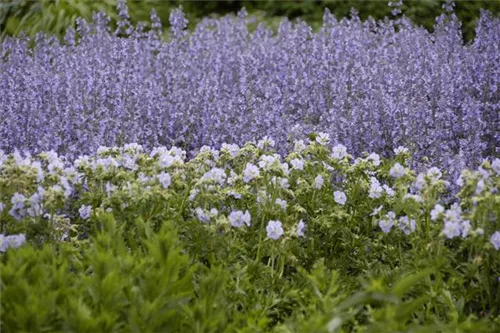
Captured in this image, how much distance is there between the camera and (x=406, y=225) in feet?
10.7

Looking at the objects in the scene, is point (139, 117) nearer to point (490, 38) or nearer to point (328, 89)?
point (328, 89)

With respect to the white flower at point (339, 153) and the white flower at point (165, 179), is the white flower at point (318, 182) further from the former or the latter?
the white flower at point (165, 179)

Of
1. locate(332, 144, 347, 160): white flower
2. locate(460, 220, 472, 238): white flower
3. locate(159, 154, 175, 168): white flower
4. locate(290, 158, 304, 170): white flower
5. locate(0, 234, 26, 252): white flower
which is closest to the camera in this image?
locate(460, 220, 472, 238): white flower

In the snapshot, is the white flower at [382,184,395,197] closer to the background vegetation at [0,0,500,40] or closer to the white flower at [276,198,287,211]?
the white flower at [276,198,287,211]

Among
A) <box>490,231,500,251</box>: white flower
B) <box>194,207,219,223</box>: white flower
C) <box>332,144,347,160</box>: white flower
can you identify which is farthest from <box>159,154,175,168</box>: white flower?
<box>490,231,500,251</box>: white flower

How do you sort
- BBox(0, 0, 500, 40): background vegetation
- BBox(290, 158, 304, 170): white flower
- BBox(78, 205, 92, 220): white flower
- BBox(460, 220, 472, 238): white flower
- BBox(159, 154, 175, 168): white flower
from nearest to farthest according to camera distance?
BBox(460, 220, 472, 238): white flower → BBox(159, 154, 175, 168): white flower → BBox(78, 205, 92, 220): white flower → BBox(290, 158, 304, 170): white flower → BBox(0, 0, 500, 40): background vegetation

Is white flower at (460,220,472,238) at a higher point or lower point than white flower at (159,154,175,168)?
lower

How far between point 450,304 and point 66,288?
1304mm

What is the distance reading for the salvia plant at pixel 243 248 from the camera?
244 cm

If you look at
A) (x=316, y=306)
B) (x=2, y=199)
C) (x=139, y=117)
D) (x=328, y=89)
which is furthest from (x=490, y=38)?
(x=2, y=199)

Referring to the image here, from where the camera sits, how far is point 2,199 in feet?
10.5

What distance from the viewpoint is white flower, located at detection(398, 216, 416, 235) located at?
10.5 ft

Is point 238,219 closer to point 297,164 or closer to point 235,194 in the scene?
point 235,194

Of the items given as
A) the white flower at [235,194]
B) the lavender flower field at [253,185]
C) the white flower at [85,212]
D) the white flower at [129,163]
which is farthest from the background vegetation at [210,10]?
the white flower at [235,194]
